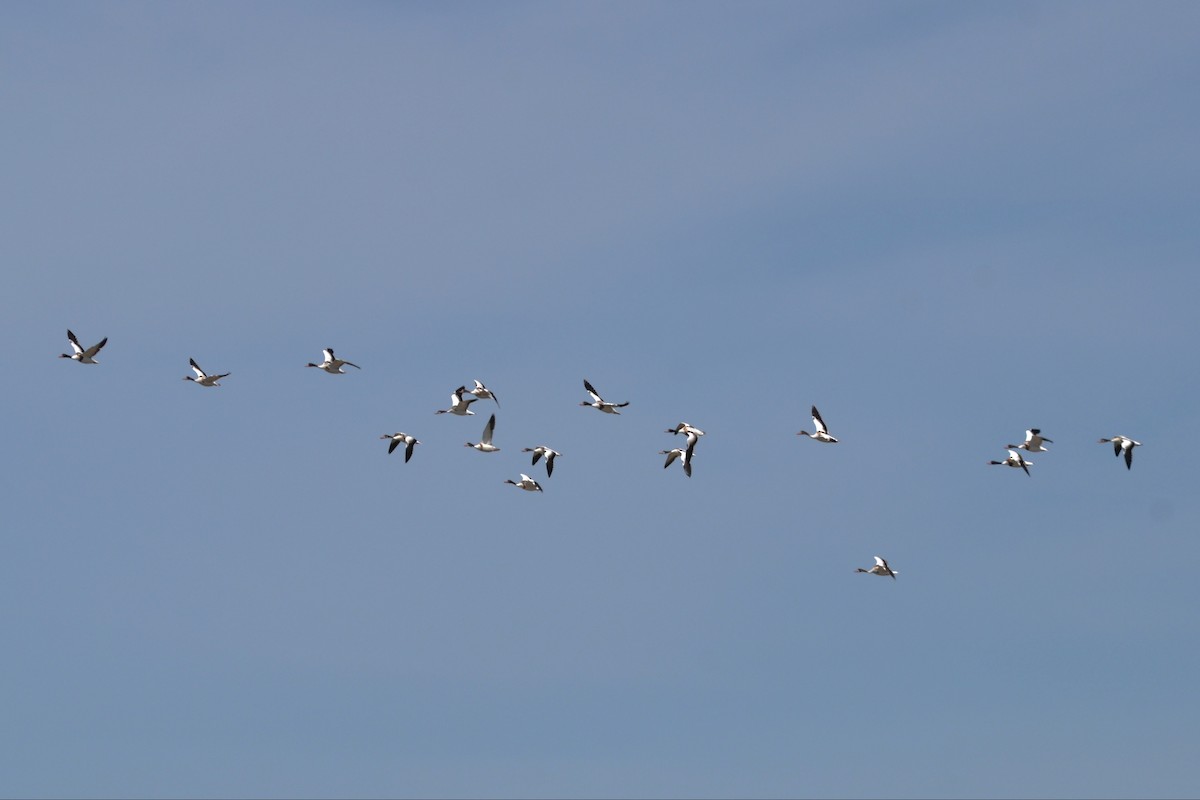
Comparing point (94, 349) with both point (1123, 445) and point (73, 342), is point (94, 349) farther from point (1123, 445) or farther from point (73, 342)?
point (1123, 445)

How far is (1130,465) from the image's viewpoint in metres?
93.9

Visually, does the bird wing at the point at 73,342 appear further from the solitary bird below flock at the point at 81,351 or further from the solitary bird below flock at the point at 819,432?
the solitary bird below flock at the point at 819,432

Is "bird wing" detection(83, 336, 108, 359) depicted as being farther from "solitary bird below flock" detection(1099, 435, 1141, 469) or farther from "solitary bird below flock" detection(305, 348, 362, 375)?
"solitary bird below flock" detection(1099, 435, 1141, 469)

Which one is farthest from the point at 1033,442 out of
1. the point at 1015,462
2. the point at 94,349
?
the point at 94,349

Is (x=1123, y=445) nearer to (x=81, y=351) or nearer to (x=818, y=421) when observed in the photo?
(x=818, y=421)

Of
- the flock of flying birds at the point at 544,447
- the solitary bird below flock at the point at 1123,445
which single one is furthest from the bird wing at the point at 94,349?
the solitary bird below flock at the point at 1123,445

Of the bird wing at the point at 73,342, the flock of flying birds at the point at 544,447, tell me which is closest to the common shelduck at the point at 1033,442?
the flock of flying birds at the point at 544,447

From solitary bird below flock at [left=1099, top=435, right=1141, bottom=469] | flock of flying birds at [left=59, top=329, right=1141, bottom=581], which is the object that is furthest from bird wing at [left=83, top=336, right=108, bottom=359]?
solitary bird below flock at [left=1099, top=435, right=1141, bottom=469]

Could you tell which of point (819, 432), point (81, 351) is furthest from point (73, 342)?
point (819, 432)

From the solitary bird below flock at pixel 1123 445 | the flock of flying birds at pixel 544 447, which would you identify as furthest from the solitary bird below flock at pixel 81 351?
the solitary bird below flock at pixel 1123 445

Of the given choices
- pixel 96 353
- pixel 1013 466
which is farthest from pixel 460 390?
pixel 1013 466

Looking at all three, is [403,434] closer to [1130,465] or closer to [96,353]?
[96,353]

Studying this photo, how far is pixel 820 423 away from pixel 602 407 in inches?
468

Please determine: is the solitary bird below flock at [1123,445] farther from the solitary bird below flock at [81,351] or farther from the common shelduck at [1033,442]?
the solitary bird below flock at [81,351]
